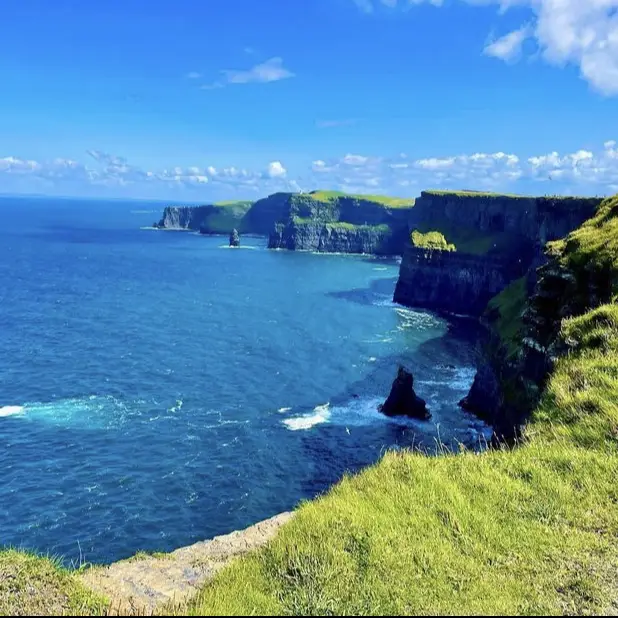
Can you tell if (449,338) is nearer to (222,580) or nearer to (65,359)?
(65,359)

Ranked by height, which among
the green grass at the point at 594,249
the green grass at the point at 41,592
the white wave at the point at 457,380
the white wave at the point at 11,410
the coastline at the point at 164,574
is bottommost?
the white wave at the point at 11,410

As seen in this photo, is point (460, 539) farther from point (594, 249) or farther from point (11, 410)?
point (11, 410)

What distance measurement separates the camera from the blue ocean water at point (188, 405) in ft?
125

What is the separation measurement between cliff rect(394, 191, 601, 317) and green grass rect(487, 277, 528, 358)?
29.6 metres

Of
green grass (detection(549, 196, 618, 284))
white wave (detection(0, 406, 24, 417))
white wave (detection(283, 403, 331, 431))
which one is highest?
green grass (detection(549, 196, 618, 284))

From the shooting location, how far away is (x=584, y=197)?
87.6 meters

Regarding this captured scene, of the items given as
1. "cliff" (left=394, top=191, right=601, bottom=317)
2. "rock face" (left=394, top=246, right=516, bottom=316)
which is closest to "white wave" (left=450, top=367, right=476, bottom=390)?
"cliff" (left=394, top=191, right=601, bottom=317)

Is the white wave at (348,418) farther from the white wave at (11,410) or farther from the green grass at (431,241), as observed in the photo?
the green grass at (431,241)

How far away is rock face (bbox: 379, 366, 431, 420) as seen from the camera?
181 feet

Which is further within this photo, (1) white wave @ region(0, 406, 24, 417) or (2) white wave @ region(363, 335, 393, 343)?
(2) white wave @ region(363, 335, 393, 343)

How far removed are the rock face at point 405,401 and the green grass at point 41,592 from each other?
153ft

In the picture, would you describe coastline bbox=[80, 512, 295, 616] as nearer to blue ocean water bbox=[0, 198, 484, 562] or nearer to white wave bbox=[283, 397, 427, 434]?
blue ocean water bbox=[0, 198, 484, 562]

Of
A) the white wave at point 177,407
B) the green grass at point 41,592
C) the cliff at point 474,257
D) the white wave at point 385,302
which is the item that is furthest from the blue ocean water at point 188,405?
the cliff at point 474,257

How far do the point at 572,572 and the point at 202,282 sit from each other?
129 m
